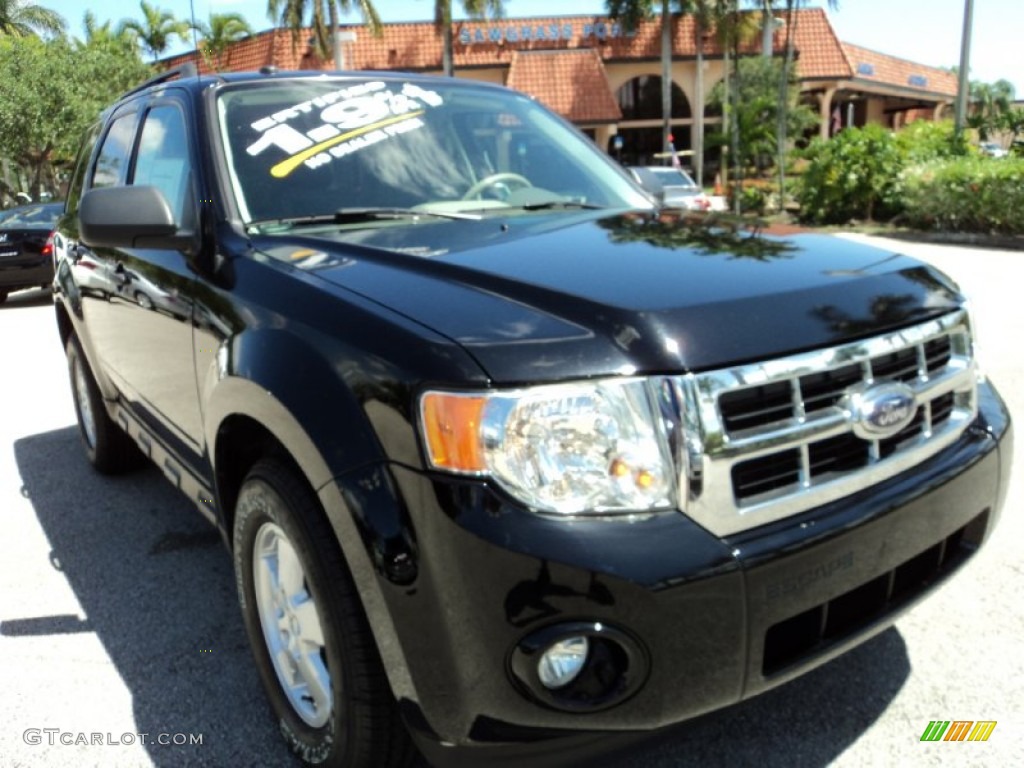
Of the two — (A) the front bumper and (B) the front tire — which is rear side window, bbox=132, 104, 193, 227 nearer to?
(B) the front tire

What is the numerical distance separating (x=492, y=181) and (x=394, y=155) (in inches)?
14.6

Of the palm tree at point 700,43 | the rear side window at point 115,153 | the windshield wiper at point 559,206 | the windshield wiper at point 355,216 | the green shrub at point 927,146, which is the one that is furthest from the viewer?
the palm tree at point 700,43

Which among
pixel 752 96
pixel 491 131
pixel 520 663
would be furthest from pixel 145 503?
pixel 752 96

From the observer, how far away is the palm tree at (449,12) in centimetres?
2964

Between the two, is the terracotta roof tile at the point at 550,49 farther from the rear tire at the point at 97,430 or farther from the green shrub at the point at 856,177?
the rear tire at the point at 97,430

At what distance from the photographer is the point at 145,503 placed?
173 inches

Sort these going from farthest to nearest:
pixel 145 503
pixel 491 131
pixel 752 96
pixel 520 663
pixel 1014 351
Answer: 1. pixel 752 96
2. pixel 1014 351
3. pixel 145 503
4. pixel 491 131
5. pixel 520 663

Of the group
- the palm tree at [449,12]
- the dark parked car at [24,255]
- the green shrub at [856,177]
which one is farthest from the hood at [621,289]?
the palm tree at [449,12]

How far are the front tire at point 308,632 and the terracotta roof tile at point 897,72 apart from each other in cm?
3850

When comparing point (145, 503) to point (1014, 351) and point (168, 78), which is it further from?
point (1014, 351)

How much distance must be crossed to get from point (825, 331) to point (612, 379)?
52 cm

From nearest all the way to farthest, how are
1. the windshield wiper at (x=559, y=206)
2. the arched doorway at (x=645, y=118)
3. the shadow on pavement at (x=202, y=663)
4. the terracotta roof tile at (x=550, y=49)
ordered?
the shadow on pavement at (x=202, y=663)
the windshield wiper at (x=559, y=206)
the terracotta roof tile at (x=550, y=49)
the arched doorway at (x=645, y=118)

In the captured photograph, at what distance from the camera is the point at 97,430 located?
4609 mm

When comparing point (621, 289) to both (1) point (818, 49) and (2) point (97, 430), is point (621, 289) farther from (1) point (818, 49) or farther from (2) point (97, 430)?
(1) point (818, 49)
